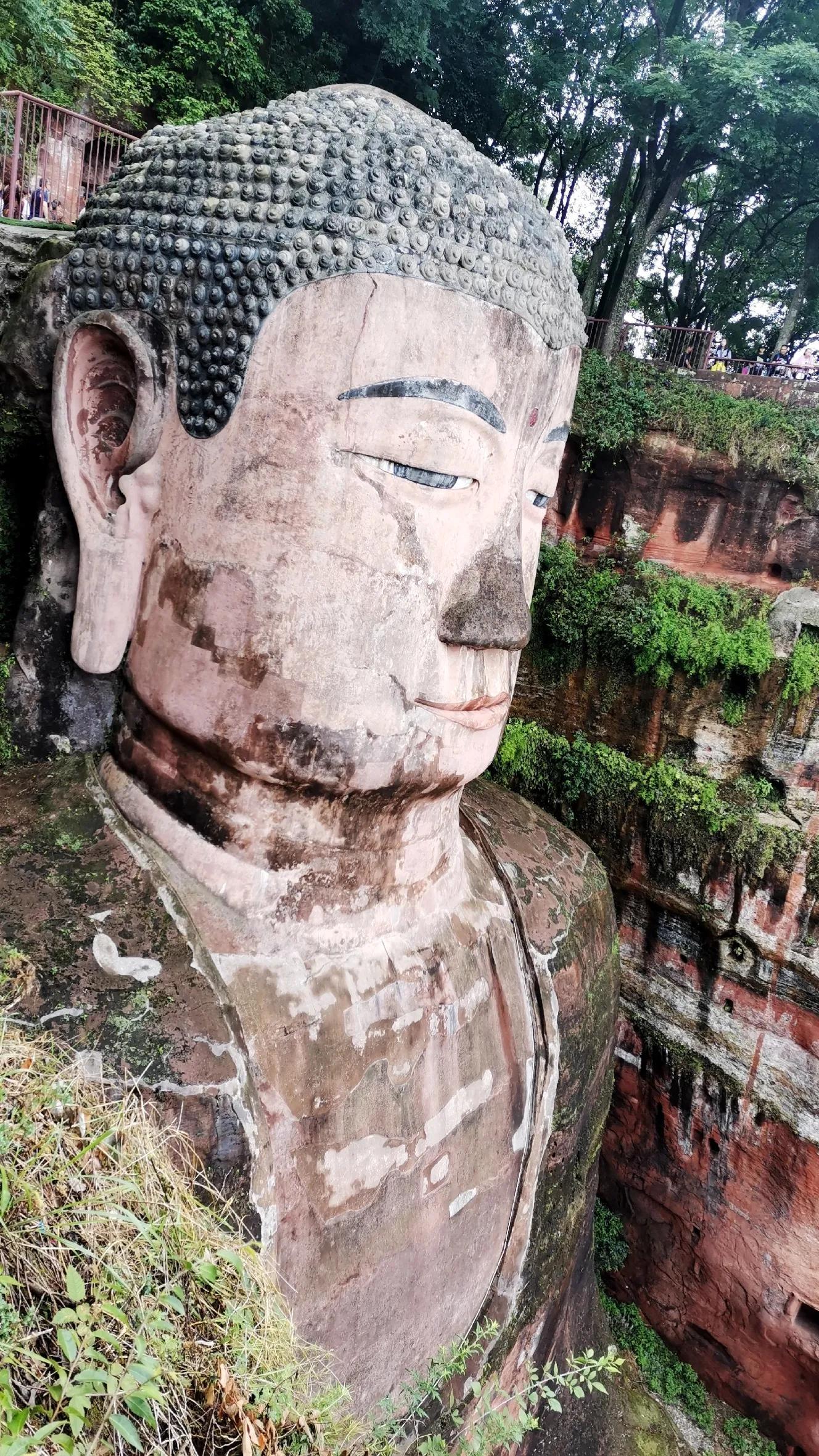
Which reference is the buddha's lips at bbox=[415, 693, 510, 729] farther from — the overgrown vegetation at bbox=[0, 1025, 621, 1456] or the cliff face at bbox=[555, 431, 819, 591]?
the cliff face at bbox=[555, 431, 819, 591]

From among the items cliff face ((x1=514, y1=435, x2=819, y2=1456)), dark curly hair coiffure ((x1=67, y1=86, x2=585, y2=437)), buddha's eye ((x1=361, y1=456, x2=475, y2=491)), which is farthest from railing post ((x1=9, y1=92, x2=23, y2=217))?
cliff face ((x1=514, y1=435, x2=819, y2=1456))

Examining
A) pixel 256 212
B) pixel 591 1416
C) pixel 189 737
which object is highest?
pixel 256 212

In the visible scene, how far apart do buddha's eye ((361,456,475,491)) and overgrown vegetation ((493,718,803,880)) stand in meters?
5.52

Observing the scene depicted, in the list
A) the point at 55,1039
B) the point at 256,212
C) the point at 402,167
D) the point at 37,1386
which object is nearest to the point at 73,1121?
the point at 55,1039

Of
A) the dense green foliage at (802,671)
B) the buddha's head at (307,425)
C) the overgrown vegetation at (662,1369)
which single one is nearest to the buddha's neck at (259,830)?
the buddha's head at (307,425)

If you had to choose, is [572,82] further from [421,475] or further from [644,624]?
[421,475]

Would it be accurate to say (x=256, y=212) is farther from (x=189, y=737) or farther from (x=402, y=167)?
(x=189, y=737)

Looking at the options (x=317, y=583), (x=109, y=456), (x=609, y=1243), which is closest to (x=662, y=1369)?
(x=609, y=1243)

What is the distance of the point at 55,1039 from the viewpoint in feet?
7.67

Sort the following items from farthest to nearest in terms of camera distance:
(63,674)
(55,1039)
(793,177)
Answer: (793,177), (63,674), (55,1039)

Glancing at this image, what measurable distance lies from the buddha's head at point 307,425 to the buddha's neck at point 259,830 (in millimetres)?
110

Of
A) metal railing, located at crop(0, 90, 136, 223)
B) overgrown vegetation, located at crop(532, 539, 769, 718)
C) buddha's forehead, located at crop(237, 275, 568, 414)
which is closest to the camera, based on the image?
buddha's forehead, located at crop(237, 275, 568, 414)

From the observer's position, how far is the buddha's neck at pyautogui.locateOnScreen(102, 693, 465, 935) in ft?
9.73

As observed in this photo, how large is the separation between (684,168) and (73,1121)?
616 inches
